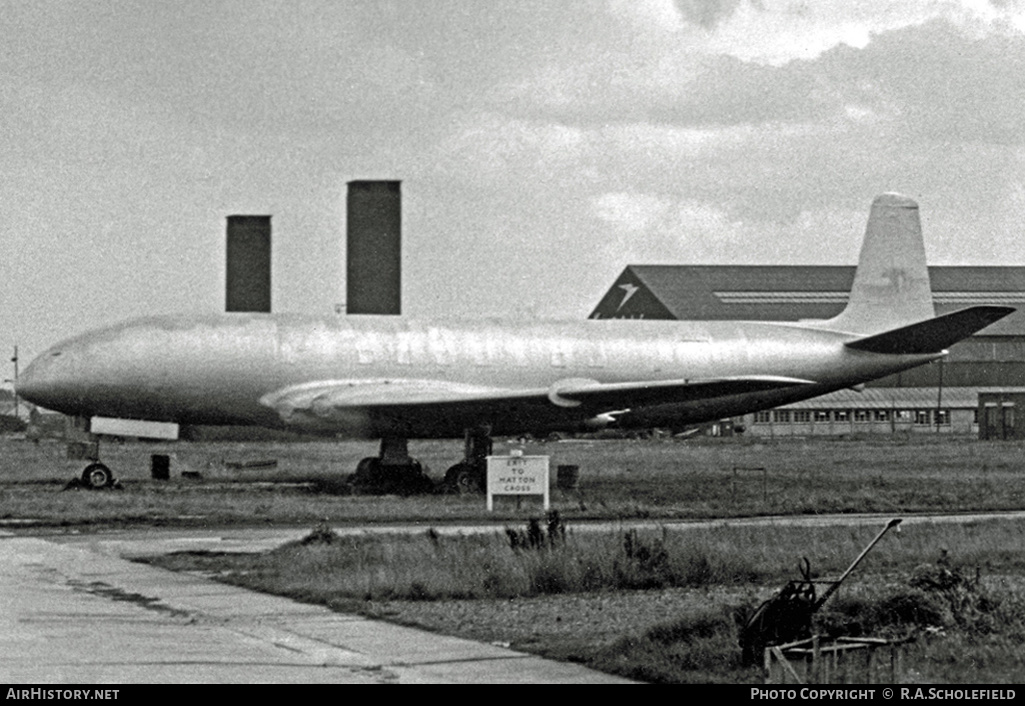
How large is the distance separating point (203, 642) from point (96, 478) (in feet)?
76.6

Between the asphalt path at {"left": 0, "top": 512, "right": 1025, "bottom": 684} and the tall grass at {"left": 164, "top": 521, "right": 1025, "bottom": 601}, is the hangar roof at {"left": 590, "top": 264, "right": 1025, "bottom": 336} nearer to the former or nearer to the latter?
the tall grass at {"left": 164, "top": 521, "right": 1025, "bottom": 601}

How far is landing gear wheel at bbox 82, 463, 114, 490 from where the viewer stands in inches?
1428

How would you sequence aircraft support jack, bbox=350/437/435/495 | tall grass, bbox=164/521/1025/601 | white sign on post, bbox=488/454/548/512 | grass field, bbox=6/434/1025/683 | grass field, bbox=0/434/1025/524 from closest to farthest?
grass field, bbox=6/434/1025/683 → tall grass, bbox=164/521/1025/601 → grass field, bbox=0/434/1025/524 → white sign on post, bbox=488/454/548/512 → aircraft support jack, bbox=350/437/435/495

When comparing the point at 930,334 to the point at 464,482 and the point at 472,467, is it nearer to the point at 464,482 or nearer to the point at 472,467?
the point at 472,467

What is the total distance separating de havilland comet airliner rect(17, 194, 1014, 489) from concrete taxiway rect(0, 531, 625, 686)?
16812mm

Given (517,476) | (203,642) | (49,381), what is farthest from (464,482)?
(203,642)

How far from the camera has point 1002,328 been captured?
111438 mm

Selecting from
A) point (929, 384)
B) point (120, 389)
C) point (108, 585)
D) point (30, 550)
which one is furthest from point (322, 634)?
point (929, 384)

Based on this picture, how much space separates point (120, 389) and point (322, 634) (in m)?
22.7

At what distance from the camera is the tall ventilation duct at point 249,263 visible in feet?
267

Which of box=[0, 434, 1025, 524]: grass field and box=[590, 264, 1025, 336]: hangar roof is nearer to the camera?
box=[0, 434, 1025, 524]: grass field

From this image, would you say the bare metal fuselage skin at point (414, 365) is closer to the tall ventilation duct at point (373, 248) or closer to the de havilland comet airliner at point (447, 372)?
the de havilland comet airliner at point (447, 372)

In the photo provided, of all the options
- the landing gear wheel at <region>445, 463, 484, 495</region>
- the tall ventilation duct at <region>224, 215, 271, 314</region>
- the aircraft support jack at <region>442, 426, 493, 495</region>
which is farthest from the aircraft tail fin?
the tall ventilation duct at <region>224, 215, 271, 314</region>

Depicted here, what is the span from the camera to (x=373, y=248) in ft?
251
